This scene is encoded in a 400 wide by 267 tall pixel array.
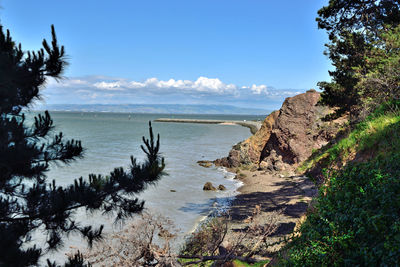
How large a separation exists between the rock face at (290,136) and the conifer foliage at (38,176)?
2117cm

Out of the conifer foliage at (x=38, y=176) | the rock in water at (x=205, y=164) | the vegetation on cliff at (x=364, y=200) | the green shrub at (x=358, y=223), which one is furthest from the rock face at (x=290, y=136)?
the conifer foliage at (x=38, y=176)

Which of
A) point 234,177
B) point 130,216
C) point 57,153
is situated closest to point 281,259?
point 130,216

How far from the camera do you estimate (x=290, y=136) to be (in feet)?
86.6

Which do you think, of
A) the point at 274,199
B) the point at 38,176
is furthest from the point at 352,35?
the point at 38,176

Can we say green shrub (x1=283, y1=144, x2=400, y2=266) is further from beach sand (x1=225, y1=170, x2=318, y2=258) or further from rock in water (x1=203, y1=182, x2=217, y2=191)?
rock in water (x1=203, y1=182, x2=217, y2=191)

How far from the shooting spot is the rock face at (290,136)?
25.8 m

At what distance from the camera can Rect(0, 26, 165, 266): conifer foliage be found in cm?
548

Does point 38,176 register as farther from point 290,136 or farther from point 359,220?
point 290,136

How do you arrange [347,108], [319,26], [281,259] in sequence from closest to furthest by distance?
1. [281,259]
2. [319,26]
3. [347,108]

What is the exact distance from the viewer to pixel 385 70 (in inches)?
541

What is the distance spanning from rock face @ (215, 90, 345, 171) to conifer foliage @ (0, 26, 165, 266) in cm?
2117

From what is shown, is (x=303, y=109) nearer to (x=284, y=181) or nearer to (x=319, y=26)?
(x=284, y=181)

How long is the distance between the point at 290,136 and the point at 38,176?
2277 cm

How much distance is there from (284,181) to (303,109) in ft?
A: 28.6
